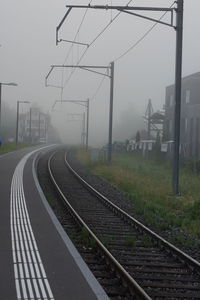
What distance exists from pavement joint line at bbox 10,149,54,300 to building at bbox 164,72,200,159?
36.8 m

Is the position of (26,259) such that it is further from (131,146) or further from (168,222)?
(131,146)

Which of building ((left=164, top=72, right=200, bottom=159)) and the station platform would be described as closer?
the station platform

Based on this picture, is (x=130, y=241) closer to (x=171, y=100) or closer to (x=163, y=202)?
(x=163, y=202)

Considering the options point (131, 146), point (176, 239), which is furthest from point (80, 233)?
point (131, 146)

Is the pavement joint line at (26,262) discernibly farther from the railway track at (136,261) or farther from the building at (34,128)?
the building at (34,128)

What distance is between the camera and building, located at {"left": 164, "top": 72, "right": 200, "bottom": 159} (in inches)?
2093

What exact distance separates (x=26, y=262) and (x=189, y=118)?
4719 cm

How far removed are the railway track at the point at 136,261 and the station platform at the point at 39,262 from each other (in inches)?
18.3

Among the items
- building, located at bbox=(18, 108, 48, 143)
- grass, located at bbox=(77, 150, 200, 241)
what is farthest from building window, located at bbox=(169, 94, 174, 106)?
building, located at bbox=(18, 108, 48, 143)

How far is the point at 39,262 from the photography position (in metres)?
10.2

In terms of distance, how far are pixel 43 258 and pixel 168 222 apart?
731 cm

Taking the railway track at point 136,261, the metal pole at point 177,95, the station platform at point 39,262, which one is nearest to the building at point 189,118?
the metal pole at point 177,95

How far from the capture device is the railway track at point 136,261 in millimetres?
9070

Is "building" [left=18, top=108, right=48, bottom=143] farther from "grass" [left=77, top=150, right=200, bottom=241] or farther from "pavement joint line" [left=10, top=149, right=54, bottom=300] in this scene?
"pavement joint line" [left=10, top=149, right=54, bottom=300]
